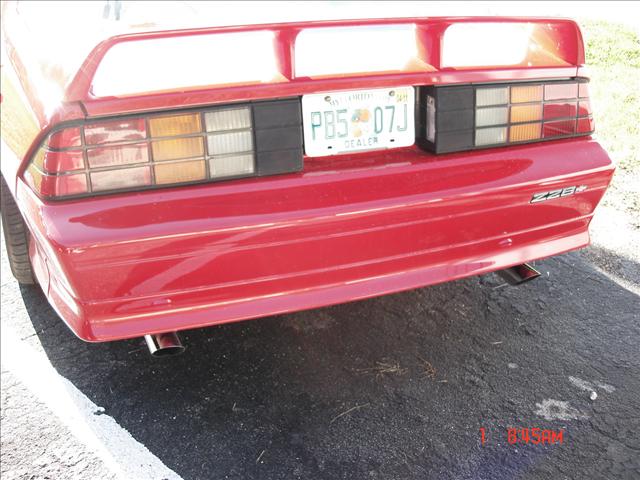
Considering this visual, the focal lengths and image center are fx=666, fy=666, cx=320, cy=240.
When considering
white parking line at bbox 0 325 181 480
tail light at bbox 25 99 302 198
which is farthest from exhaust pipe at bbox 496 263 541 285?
white parking line at bbox 0 325 181 480

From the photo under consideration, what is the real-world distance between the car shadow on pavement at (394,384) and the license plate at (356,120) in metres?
0.94

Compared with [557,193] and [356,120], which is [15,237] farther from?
[557,193]


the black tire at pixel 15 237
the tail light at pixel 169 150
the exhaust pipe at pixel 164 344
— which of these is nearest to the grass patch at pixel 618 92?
the tail light at pixel 169 150

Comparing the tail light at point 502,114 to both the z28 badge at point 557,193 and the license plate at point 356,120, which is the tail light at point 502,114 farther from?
the z28 badge at point 557,193

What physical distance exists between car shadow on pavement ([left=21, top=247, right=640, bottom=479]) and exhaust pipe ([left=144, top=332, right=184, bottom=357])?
283 mm

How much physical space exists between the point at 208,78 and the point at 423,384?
1.38 meters

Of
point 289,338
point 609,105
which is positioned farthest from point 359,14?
point 609,105

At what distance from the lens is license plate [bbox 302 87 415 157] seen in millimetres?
2113

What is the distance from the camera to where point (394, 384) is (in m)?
2.54

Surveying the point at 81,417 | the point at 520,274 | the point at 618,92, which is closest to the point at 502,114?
the point at 520,274

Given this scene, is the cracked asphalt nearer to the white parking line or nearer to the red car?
the white parking line

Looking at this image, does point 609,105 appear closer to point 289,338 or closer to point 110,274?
point 289,338

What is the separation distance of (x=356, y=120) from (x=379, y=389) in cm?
102

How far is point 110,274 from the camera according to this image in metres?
1.99
